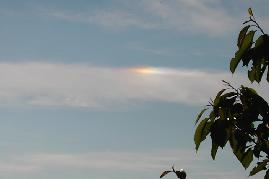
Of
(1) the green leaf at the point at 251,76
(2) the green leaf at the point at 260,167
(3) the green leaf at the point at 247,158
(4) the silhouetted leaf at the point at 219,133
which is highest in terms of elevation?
(1) the green leaf at the point at 251,76

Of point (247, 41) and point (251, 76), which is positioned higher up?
point (247, 41)

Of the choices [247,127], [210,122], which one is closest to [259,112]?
[247,127]

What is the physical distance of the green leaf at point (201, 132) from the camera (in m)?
4.16

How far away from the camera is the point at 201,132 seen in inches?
165

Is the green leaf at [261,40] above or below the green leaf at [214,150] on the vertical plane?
above

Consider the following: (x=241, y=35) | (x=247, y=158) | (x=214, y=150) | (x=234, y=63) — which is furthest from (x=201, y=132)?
(x=241, y=35)

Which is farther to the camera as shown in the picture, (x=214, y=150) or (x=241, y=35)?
(x=241, y=35)

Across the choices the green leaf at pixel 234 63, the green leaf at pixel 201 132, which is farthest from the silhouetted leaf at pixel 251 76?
the green leaf at pixel 201 132

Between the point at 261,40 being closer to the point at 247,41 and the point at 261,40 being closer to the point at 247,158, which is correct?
the point at 247,41

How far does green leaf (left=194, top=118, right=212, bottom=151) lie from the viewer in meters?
4.16

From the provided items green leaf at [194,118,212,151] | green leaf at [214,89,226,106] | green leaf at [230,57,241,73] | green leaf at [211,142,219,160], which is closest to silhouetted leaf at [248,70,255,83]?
green leaf at [230,57,241,73]

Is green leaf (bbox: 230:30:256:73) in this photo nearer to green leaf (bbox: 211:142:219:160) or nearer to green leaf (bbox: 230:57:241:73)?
green leaf (bbox: 230:57:241:73)

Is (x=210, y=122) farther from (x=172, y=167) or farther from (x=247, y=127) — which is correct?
(x=172, y=167)

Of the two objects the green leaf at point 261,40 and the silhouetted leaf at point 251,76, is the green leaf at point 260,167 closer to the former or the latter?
the silhouetted leaf at point 251,76
